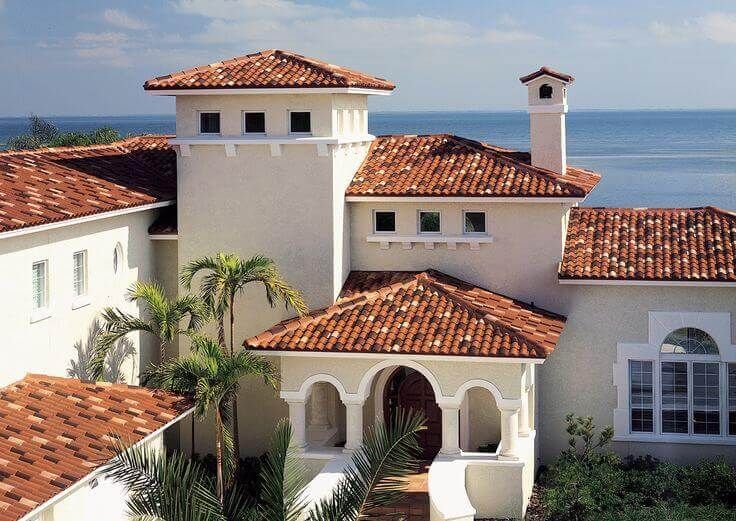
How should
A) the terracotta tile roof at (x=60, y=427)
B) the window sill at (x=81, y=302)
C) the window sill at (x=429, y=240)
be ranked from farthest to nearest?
the window sill at (x=429, y=240) < the window sill at (x=81, y=302) < the terracotta tile roof at (x=60, y=427)

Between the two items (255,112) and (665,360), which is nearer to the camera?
(255,112)

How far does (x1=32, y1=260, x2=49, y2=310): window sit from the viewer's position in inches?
890

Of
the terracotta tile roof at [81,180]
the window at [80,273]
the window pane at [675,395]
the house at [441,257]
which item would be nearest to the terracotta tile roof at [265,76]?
the house at [441,257]

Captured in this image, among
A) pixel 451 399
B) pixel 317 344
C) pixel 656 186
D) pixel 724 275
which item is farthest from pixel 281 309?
pixel 656 186

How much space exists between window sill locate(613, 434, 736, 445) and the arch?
541 centimetres

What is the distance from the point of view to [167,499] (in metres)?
15.6

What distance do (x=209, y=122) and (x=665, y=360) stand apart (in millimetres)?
11501

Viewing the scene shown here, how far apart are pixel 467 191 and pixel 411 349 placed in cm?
472

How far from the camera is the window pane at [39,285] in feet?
74.1

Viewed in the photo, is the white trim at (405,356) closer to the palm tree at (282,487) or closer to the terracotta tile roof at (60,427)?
the terracotta tile roof at (60,427)

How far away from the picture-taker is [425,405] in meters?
27.8

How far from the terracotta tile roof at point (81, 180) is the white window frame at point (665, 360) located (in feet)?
36.3

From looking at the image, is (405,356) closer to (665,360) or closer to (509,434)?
(509,434)

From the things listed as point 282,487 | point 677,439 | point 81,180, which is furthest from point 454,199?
point 282,487
